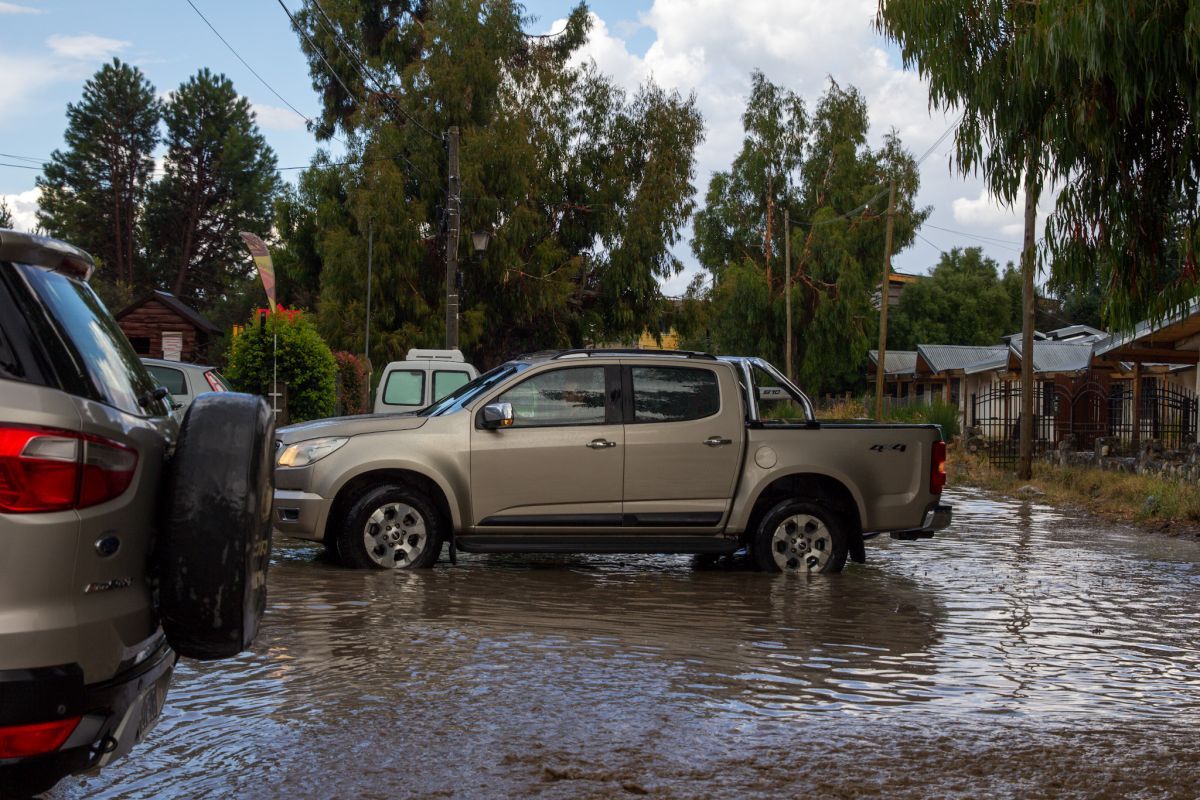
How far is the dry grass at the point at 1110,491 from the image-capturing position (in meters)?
18.2

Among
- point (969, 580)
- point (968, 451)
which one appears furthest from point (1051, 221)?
point (968, 451)

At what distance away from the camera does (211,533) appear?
4012 millimetres

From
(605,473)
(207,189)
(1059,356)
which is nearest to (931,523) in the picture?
(605,473)

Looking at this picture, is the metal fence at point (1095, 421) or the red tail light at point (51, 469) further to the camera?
the metal fence at point (1095, 421)

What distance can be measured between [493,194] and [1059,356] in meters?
22.0

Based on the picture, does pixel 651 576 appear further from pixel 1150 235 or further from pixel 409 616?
pixel 1150 235

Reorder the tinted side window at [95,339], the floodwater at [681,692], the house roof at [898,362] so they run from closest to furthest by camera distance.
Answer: the tinted side window at [95,339]
the floodwater at [681,692]
the house roof at [898,362]

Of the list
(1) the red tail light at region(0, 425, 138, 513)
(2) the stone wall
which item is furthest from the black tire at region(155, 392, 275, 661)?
(2) the stone wall

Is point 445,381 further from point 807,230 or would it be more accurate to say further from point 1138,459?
point 807,230

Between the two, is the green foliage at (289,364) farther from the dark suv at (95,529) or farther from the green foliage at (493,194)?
the dark suv at (95,529)

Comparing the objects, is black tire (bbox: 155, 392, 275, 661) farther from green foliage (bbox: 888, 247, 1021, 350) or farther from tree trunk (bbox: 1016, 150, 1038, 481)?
green foliage (bbox: 888, 247, 1021, 350)

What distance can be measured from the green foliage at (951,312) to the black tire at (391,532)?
69.7 metres

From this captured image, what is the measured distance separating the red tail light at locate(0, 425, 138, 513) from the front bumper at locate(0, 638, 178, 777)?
417 mm

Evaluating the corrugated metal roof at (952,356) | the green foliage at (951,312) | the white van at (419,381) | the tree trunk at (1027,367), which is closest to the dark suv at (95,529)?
the white van at (419,381)
